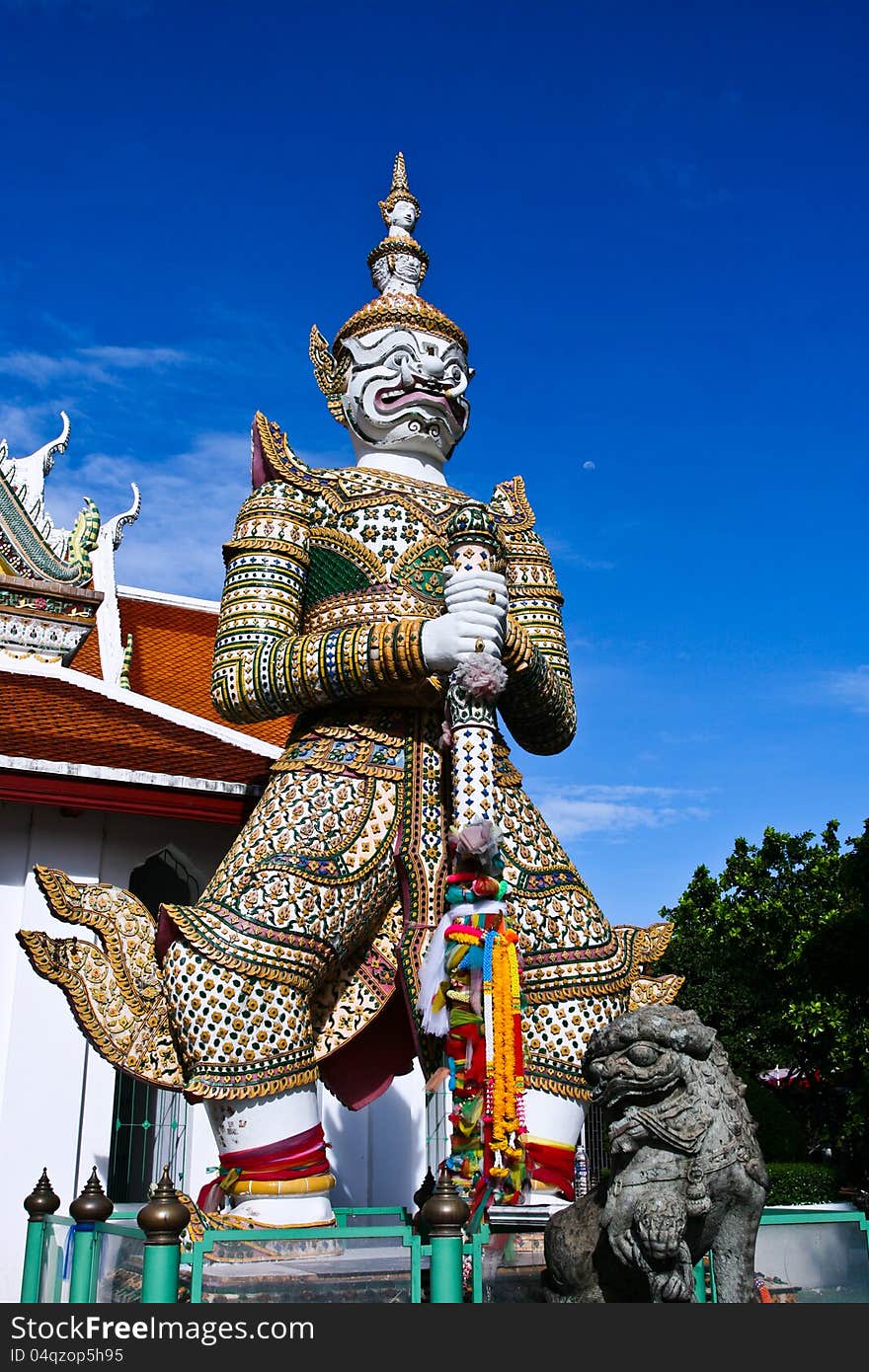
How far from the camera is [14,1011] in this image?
6531 mm

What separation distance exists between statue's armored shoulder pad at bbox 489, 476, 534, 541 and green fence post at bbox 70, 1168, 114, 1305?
11.5ft

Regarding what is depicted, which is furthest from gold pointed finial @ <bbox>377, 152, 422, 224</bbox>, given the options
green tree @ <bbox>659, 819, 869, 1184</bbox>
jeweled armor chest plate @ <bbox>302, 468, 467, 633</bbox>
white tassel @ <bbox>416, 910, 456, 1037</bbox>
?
green tree @ <bbox>659, 819, 869, 1184</bbox>

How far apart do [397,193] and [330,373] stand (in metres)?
1.23

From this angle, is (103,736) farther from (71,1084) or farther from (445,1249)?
(445,1249)

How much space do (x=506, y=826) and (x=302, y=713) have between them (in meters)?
1.07

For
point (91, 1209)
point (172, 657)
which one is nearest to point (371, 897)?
point (91, 1209)

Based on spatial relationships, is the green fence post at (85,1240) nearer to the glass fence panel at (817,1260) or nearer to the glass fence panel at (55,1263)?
the glass fence panel at (55,1263)

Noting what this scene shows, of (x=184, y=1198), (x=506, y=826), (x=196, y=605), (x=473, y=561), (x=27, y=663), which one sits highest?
(x=196, y=605)

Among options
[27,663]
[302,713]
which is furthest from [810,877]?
[302,713]

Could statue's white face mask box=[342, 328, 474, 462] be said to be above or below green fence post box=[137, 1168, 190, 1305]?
above

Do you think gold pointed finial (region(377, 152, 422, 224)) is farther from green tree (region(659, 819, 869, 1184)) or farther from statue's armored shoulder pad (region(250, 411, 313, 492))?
green tree (region(659, 819, 869, 1184))

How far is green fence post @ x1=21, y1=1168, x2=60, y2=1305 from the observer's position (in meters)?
4.37

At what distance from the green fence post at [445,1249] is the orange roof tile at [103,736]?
3673 mm
